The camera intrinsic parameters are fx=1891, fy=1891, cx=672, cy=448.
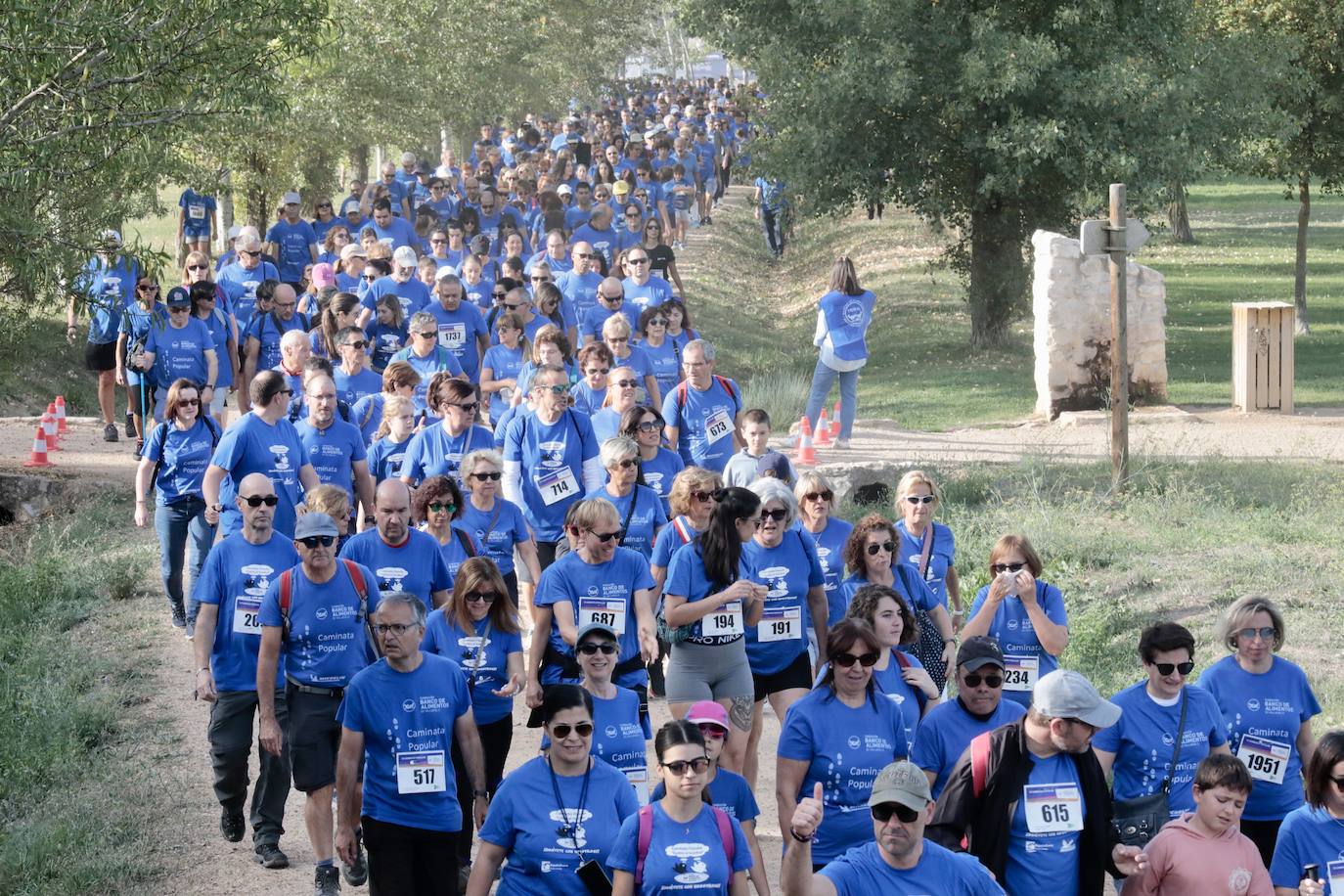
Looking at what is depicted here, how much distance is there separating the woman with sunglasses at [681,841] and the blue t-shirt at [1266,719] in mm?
2448

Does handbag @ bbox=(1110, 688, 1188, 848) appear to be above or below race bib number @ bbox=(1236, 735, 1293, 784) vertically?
below

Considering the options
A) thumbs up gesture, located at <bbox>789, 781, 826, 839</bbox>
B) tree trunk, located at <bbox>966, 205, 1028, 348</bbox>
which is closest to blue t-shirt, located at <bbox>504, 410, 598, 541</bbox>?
thumbs up gesture, located at <bbox>789, 781, 826, 839</bbox>

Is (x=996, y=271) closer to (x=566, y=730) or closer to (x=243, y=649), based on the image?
(x=243, y=649)

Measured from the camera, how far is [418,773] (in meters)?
7.43

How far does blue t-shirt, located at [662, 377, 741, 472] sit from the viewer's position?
1246cm

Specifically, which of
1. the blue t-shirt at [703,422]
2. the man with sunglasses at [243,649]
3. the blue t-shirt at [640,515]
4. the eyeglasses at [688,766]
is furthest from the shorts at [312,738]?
the blue t-shirt at [703,422]

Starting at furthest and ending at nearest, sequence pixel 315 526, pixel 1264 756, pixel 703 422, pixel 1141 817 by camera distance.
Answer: pixel 703 422 → pixel 315 526 → pixel 1264 756 → pixel 1141 817

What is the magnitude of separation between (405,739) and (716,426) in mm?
5410

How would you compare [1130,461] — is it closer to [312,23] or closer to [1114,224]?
[1114,224]

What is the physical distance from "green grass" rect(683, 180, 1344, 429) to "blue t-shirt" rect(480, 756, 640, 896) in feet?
46.1

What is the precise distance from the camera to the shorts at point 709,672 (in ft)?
28.5

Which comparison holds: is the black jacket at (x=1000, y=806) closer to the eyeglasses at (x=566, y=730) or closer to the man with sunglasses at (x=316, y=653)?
the eyeglasses at (x=566, y=730)

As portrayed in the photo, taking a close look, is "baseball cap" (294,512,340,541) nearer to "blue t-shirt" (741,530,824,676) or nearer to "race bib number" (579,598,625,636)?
"race bib number" (579,598,625,636)

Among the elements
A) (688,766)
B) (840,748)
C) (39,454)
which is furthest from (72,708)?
(39,454)
